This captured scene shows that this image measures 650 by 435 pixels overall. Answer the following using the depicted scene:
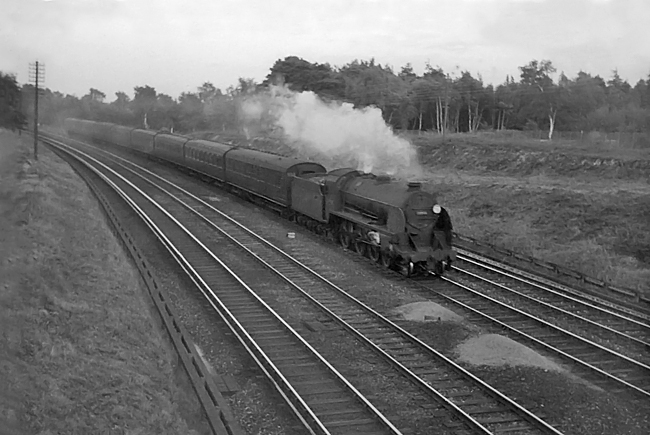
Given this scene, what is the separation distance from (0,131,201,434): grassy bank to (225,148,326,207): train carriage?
305 inches

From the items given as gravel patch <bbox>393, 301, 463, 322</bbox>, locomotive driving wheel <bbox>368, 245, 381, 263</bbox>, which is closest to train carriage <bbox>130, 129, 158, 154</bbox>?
locomotive driving wheel <bbox>368, 245, 381, 263</bbox>

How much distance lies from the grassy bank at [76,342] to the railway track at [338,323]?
6.65ft

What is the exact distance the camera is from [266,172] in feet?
94.7

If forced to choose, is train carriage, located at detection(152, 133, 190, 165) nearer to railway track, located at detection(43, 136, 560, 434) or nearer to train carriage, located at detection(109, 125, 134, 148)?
train carriage, located at detection(109, 125, 134, 148)

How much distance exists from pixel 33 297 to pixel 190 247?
858 centimetres

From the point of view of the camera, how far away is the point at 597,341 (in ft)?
45.2

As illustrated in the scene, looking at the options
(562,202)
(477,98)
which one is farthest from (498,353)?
(477,98)

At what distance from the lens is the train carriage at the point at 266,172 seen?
2657 cm

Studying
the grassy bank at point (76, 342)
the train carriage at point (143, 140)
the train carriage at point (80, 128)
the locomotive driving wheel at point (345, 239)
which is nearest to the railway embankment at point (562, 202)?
the locomotive driving wheel at point (345, 239)

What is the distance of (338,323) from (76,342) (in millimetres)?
5584

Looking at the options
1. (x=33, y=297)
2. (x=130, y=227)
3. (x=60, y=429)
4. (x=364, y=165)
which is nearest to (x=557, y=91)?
(x=364, y=165)

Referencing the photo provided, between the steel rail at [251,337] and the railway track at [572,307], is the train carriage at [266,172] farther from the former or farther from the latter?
the railway track at [572,307]

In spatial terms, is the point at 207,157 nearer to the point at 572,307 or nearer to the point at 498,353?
the point at 572,307

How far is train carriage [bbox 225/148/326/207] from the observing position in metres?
26.6
